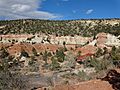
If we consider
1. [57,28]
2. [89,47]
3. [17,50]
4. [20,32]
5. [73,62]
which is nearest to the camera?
[73,62]

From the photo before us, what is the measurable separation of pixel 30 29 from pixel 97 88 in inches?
4581

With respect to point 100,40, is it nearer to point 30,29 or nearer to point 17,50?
point 17,50

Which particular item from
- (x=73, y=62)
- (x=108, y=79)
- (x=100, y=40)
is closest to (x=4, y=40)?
(x=100, y=40)

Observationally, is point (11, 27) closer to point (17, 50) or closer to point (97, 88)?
point (17, 50)

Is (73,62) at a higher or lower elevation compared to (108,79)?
lower

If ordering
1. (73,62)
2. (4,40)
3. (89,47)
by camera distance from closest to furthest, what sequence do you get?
(73,62), (89,47), (4,40)

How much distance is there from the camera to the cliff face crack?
20077mm

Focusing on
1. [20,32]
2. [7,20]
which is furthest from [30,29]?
[7,20]

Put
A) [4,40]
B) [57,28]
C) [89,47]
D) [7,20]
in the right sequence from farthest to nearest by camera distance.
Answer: [7,20], [57,28], [4,40], [89,47]

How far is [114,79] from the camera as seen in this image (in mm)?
21281

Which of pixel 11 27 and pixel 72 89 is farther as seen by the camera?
pixel 11 27

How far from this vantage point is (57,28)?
139 metres

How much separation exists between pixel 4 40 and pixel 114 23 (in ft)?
162

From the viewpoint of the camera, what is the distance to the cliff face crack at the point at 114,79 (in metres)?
20.1
